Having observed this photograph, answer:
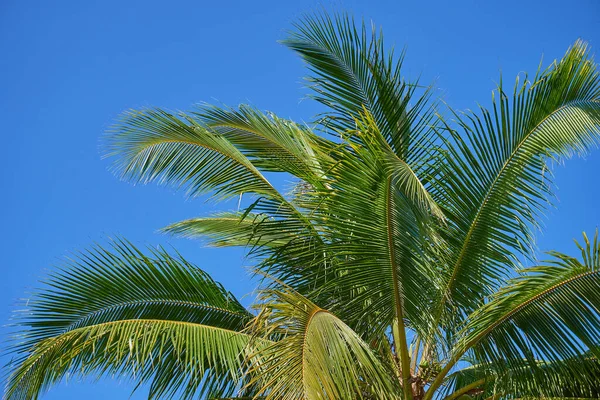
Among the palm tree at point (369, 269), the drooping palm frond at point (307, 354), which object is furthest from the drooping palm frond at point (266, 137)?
the drooping palm frond at point (307, 354)

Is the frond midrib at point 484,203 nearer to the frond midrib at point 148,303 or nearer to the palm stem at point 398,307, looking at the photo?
the palm stem at point 398,307

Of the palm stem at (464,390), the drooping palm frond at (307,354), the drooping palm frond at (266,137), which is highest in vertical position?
Answer: the drooping palm frond at (266,137)

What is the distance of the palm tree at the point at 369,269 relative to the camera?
19.9ft

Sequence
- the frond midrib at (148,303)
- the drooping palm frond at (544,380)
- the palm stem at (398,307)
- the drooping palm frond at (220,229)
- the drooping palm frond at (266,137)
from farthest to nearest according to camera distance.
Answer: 1. the drooping palm frond at (220,229)
2. the drooping palm frond at (266,137)
3. the frond midrib at (148,303)
4. the drooping palm frond at (544,380)
5. the palm stem at (398,307)

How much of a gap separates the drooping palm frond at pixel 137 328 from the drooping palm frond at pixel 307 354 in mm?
703

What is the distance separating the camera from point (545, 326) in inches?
247

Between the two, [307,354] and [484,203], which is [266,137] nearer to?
[484,203]

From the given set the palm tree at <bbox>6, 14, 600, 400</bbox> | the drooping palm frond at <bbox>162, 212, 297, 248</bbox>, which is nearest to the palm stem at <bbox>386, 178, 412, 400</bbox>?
the palm tree at <bbox>6, 14, 600, 400</bbox>

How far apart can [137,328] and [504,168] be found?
303cm

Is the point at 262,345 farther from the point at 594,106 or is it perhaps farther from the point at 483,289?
the point at 594,106

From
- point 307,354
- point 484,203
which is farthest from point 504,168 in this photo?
point 307,354

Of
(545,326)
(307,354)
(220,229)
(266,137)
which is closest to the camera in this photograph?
(307,354)

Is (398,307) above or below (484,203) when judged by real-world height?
below

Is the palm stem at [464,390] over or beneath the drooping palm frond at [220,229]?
beneath
